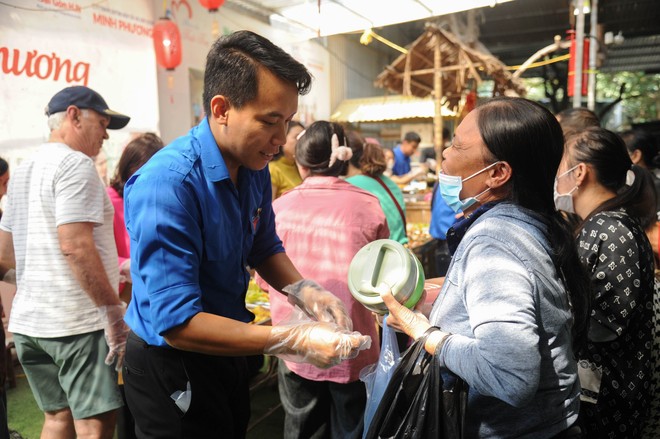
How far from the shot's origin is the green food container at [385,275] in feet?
5.33

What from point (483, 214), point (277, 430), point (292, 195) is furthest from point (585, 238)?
point (277, 430)

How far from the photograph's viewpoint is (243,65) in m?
1.40

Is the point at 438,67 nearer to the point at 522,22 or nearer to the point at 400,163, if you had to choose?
the point at 400,163

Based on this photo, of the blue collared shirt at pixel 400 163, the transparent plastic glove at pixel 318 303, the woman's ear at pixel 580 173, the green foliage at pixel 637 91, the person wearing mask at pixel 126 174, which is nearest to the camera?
the transparent plastic glove at pixel 318 303

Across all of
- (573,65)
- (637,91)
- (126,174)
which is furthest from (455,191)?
(637,91)

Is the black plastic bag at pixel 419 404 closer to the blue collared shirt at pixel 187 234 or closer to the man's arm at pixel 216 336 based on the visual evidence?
the man's arm at pixel 216 336

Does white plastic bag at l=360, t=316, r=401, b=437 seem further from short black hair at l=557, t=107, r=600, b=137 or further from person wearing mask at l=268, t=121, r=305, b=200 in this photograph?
person wearing mask at l=268, t=121, r=305, b=200

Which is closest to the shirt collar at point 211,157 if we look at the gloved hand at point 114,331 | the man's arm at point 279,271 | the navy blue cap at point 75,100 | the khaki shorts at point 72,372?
the man's arm at point 279,271

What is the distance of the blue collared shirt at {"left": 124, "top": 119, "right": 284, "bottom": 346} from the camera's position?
1280 mm

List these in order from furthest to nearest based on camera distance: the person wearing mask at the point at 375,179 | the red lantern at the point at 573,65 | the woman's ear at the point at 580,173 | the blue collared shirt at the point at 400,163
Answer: the blue collared shirt at the point at 400,163
the red lantern at the point at 573,65
the person wearing mask at the point at 375,179
the woman's ear at the point at 580,173

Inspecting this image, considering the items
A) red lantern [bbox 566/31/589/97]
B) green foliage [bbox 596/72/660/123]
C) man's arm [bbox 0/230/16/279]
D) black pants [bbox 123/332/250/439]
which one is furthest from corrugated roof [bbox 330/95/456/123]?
green foliage [bbox 596/72/660/123]

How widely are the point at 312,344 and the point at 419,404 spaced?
366mm

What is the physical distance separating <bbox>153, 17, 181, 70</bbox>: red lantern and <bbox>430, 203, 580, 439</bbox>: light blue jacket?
6125 mm

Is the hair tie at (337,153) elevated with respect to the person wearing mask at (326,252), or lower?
elevated
